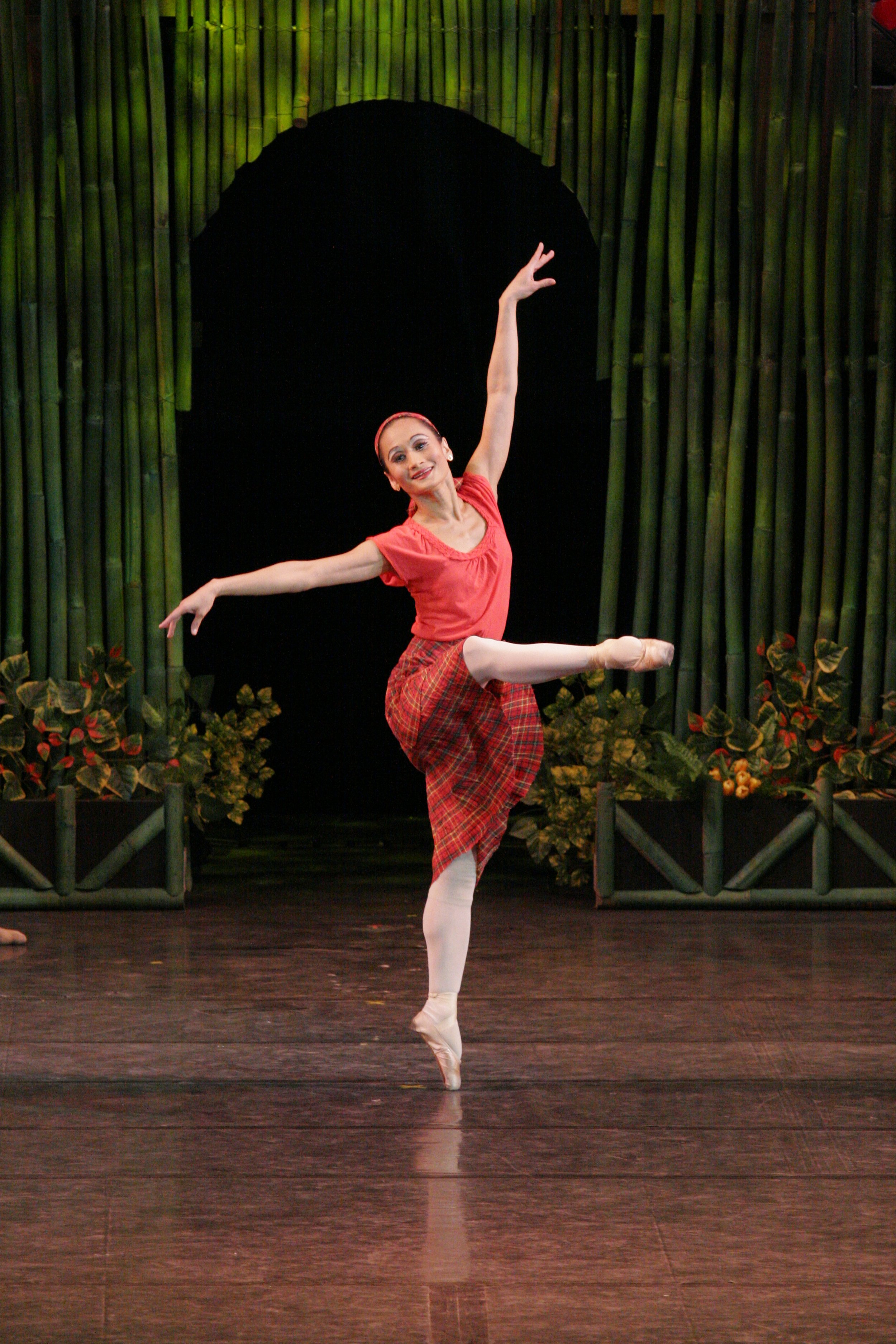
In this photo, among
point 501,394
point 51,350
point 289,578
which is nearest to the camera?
point 289,578

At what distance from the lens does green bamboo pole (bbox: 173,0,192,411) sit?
5633mm

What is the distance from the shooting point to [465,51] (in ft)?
18.6

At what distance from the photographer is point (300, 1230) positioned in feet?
9.20

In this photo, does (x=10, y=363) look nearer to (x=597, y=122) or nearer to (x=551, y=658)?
(x=597, y=122)

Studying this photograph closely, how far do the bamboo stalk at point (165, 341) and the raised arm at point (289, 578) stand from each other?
2.12 metres

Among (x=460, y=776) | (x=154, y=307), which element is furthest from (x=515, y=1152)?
(x=154, y=307)

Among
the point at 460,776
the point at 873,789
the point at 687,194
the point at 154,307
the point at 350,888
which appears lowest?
the point at 350,888

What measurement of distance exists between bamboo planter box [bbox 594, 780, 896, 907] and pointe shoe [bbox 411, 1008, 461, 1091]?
6.39 feet

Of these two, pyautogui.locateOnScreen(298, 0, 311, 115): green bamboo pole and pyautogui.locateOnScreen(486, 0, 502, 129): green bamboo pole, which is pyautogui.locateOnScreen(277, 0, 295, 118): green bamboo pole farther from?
pyautogui.locateOnScreen(486, 0, 502, 129): green bamboo pole

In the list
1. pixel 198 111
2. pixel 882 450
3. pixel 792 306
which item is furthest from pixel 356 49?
pixel 882 450

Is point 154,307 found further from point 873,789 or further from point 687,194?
point 873,789

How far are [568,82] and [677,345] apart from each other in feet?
2.75

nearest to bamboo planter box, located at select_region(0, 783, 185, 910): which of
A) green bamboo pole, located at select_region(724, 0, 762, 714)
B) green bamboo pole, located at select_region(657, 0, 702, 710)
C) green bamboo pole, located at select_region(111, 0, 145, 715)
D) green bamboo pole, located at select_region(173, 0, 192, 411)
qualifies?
green bamboo pole, located at select_region(111, 0, 145, 715)

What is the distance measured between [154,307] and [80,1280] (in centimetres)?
362
